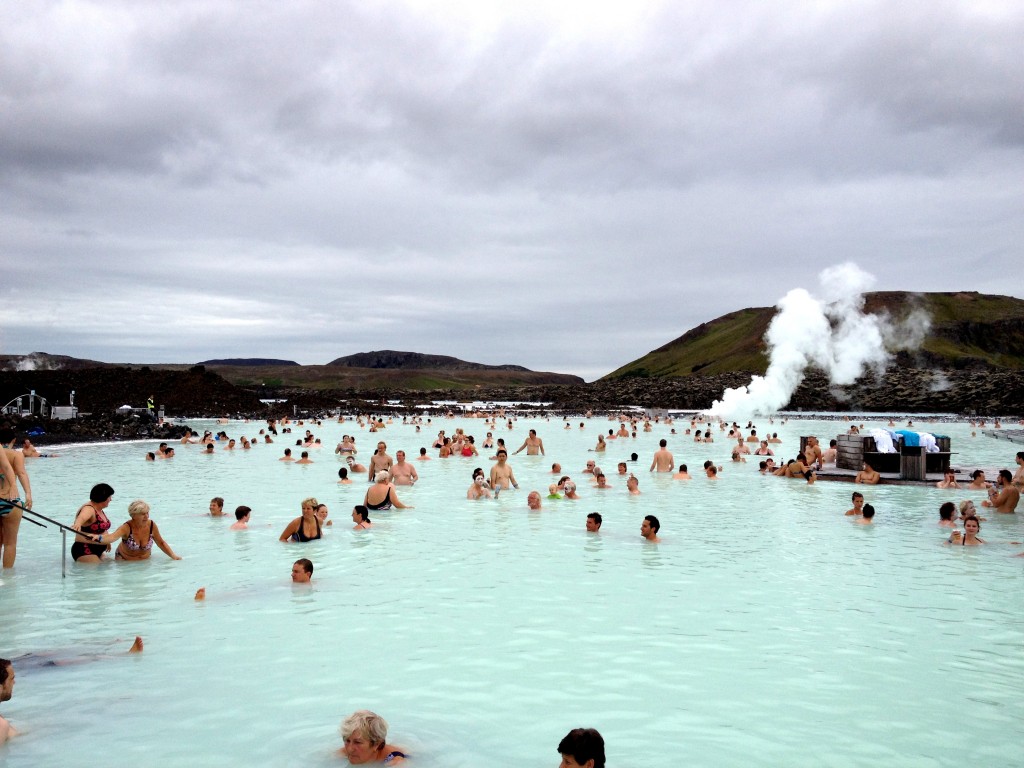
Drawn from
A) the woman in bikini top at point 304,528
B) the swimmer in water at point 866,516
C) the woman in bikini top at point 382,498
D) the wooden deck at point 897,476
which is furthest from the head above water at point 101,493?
the wooden deck at point 897,476

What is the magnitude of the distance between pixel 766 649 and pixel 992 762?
2625 millimetres

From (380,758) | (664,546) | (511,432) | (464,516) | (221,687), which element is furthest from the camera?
(511,432)

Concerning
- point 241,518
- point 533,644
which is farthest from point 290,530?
point 533,644

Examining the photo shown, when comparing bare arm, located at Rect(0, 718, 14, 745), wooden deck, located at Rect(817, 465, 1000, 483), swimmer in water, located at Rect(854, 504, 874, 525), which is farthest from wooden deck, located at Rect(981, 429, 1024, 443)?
bare arm, located at Rect(0, 718, 14, 745)

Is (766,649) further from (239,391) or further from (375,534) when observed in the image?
(239,391)

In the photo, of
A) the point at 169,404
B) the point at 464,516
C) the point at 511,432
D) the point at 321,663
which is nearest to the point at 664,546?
the point at 464,516

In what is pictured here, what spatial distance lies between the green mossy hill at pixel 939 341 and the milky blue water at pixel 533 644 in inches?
5366

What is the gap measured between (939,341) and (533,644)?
538 feet

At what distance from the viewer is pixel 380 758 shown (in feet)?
18.2

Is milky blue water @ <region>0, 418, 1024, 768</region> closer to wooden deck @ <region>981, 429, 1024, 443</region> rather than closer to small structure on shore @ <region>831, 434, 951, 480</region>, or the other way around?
small structure on shore @ <region>831, 434, 951, 480</region>

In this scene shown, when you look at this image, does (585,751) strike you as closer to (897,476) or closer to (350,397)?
(897,476)

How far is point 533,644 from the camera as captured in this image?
27.3 feet

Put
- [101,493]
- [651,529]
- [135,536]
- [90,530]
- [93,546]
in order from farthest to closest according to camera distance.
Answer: [651,529] → [135,536] → [93,546] → [90,530] → [101,493]

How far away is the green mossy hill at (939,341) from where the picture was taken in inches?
5468
